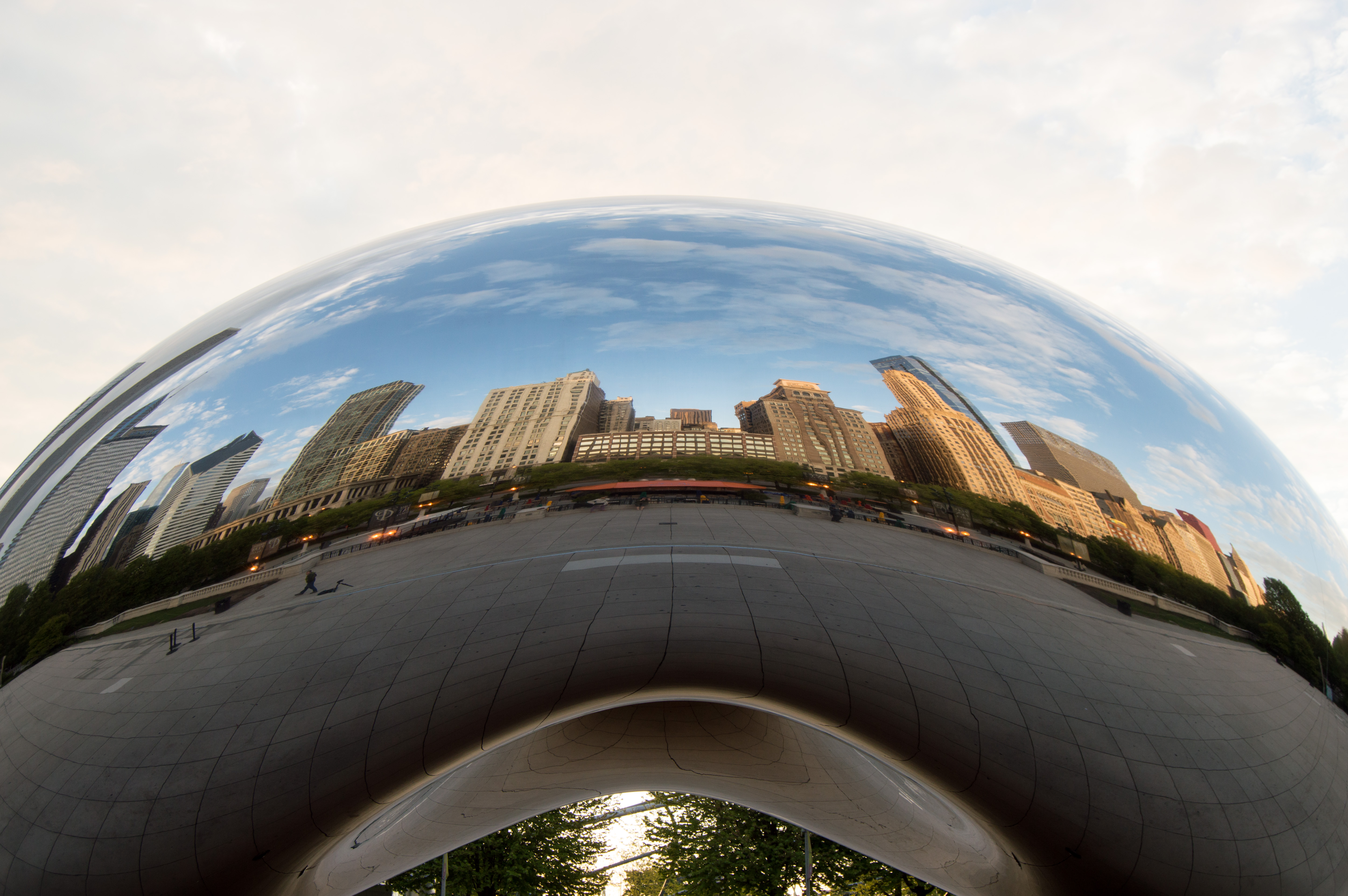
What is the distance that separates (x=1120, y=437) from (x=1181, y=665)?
1.08 meters

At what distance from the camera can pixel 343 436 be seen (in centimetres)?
229

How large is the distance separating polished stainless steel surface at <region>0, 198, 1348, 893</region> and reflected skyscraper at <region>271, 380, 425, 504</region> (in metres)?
0.01

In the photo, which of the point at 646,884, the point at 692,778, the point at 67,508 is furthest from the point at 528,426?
the point at 646,884

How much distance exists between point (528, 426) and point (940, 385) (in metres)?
2.03

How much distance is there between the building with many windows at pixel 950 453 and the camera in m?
2.37

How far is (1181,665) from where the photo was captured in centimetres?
226

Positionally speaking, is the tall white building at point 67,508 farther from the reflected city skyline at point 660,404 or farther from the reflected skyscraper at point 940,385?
the reflected skyscraper at point 940,385

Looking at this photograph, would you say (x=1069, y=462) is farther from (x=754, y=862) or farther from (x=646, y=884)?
(x=646, y=884)

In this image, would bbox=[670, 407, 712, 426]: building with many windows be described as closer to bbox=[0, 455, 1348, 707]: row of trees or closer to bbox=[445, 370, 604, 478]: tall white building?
bbox=[0, 455, 1348, 707]: row of trees

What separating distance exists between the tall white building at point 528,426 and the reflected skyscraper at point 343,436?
0.38 m

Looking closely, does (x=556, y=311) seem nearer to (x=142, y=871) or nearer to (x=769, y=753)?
(x=142, y=871)

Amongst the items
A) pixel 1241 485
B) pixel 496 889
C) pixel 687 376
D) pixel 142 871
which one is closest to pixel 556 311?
pixel 687 376

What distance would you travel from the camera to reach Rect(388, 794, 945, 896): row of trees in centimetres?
1171

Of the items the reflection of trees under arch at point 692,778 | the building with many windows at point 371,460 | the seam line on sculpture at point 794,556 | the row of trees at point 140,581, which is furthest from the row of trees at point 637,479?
the reflection of trees under arch at point 692,778
